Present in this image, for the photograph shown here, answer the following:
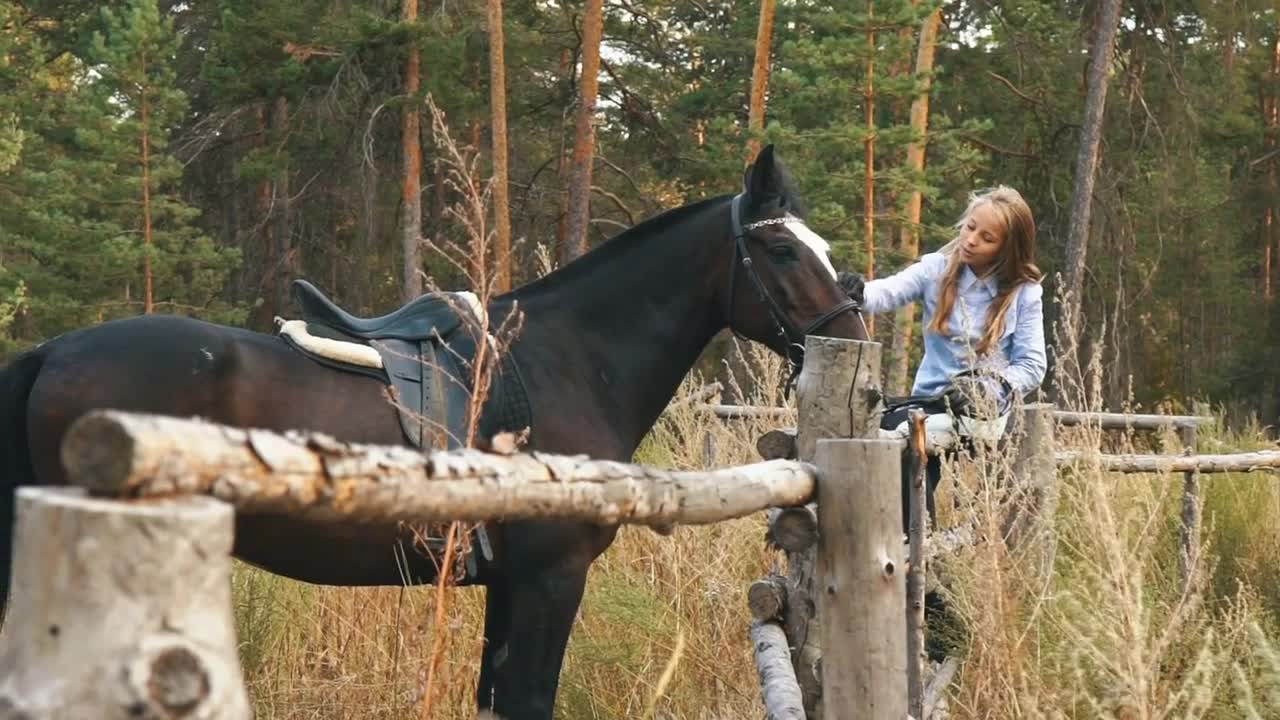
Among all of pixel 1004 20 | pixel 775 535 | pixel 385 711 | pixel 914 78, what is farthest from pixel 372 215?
pixel 775 535

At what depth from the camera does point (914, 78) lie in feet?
50.9

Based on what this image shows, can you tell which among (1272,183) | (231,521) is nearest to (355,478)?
(231,521)

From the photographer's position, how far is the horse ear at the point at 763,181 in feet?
13.2

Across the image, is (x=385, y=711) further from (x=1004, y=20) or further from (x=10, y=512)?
(x=1004, y=20)

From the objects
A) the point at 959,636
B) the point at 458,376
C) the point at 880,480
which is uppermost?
the point at 458,376

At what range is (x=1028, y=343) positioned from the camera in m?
4.56

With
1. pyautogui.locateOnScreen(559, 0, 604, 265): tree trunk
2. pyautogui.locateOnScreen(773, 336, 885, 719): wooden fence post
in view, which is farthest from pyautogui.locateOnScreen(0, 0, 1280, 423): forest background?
pyautogui.locateOnScreen(773, 336, 885, 719): wooden fence post

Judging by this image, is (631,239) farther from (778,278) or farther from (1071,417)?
(1071,417)

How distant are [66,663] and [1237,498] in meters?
6.88

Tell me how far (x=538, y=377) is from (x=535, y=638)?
748 millimetres

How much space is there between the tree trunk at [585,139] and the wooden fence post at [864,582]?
46.1ft

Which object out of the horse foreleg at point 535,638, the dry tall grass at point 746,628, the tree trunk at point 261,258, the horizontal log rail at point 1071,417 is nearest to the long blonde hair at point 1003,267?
the dry tall grass at point 746,628

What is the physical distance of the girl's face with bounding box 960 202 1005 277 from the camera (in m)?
4.52

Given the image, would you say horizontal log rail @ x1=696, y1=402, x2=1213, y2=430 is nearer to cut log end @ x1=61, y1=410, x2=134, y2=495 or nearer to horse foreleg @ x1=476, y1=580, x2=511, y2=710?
horse foreleg @ x1=476, y1=580, x2=511, y2=710
